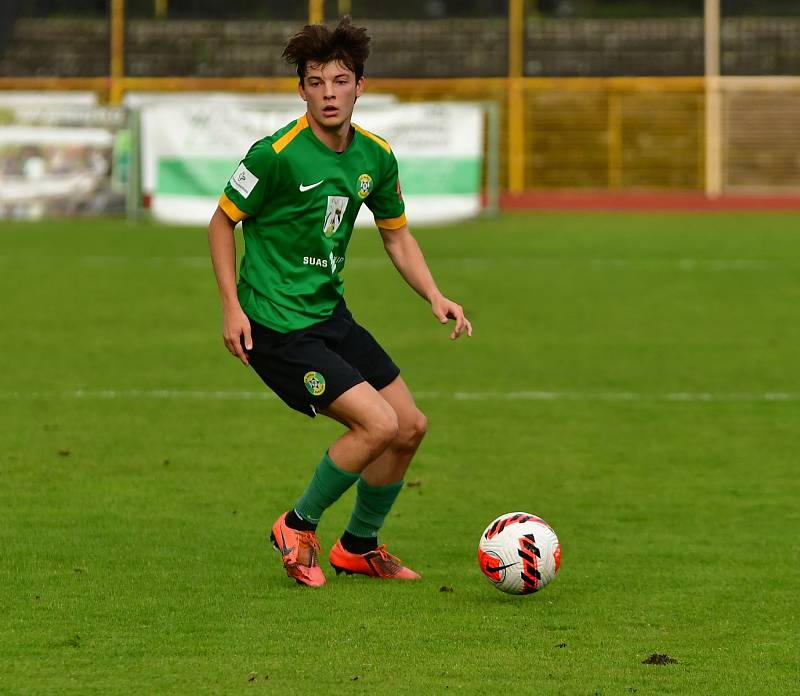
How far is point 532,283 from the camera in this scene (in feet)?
58.4

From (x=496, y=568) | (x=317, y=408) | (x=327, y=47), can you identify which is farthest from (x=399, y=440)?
(x=327, y=47)

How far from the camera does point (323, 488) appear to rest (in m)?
6.10

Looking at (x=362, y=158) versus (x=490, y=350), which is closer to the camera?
(x=362, y=158)

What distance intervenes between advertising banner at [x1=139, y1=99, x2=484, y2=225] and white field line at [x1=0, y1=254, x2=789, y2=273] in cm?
431

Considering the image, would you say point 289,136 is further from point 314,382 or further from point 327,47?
point 314,382

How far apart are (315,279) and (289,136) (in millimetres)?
514

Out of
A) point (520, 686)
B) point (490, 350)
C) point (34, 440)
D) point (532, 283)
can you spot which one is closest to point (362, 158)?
point (520, 686)

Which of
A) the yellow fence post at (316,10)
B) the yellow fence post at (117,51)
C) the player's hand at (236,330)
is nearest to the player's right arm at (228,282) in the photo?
the player's hand at (236,330)

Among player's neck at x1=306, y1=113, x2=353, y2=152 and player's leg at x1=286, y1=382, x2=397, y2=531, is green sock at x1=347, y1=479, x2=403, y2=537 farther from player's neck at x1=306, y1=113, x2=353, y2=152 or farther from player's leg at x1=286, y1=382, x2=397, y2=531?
player's neck at x1=306, y1=113, x2=353, y2=152

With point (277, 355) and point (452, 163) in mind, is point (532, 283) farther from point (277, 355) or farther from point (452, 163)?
point (277, 355)

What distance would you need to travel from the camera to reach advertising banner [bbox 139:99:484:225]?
24.4m

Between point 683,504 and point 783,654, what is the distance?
8.36 ft

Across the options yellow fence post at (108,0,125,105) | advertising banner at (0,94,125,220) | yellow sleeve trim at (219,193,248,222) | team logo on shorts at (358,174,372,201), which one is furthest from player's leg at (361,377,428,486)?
yellow fence post at (108,0,125,105)

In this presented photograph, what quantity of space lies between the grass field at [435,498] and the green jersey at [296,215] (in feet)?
3.40
